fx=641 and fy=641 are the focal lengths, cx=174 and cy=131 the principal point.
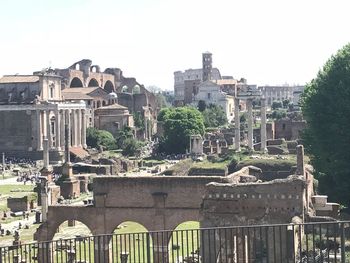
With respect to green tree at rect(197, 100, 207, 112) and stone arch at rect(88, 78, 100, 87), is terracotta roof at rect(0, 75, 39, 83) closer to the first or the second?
stone arch at rect(88, 78, 100, 87)

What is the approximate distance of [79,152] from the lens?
246 feet

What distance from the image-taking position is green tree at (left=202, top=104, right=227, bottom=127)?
97.6 m

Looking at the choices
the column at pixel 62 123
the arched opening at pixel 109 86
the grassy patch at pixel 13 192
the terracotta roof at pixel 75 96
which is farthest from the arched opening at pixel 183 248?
the arched opening at pixel 109 86

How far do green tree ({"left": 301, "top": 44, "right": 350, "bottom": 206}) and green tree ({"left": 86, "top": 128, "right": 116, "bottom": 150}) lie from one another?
1988 inches

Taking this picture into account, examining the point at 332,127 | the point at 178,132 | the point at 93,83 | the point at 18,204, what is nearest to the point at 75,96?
the point at 93,83

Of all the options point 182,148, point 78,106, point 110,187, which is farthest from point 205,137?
point 110,187

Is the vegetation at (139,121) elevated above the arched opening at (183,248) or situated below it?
above

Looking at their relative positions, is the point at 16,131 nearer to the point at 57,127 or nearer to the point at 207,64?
the point at 57,127

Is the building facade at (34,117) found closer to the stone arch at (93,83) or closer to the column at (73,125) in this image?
the column at (73,125)

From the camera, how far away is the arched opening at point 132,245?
559 inches

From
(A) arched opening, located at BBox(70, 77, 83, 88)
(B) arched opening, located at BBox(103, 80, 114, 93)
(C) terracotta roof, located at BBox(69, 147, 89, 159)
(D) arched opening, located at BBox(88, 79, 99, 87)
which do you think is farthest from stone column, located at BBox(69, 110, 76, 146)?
(B) arched opening, located at BBox(103, 80, 114, 93)

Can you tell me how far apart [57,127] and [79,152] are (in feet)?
13.3

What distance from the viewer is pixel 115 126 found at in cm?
9169

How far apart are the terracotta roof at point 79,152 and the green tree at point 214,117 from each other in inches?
966
